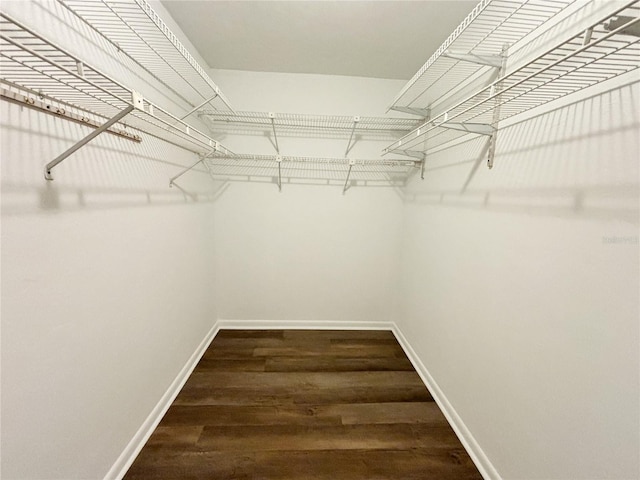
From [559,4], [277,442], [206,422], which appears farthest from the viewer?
[206,422]

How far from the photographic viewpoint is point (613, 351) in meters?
0.75

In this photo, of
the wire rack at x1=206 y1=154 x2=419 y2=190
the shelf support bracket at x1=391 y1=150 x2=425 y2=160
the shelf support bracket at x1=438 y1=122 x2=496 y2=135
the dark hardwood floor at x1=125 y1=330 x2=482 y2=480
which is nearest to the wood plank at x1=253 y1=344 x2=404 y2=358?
the dark hardwood floor at x1=125 y1=330 x2=482 y2=480

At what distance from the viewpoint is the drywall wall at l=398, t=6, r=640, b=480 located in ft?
2.42

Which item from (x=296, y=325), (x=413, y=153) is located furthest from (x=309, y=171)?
(x=296, y=325)

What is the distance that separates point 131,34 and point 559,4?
1.74 meters

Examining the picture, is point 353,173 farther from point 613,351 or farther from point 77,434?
point 77,434

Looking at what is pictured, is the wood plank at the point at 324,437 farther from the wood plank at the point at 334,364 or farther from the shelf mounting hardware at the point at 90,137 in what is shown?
the shelf mounting hardware at the point at 90,137

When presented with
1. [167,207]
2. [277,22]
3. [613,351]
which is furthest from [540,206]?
[167,207]

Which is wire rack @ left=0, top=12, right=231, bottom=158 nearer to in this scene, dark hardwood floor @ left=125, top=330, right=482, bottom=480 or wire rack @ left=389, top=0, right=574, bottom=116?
wire rack @ left=389, top=0, right=574, bottom=116

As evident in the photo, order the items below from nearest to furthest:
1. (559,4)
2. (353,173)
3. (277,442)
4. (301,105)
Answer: (559,4) < (277,442) < (301,105) < (353,173)

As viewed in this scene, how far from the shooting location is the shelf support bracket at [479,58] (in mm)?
1104

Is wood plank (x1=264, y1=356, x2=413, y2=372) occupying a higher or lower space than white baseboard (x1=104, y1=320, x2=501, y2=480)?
lower

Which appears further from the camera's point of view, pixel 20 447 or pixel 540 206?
pixel 540 206

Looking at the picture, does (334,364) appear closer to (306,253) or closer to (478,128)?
(306,253)
